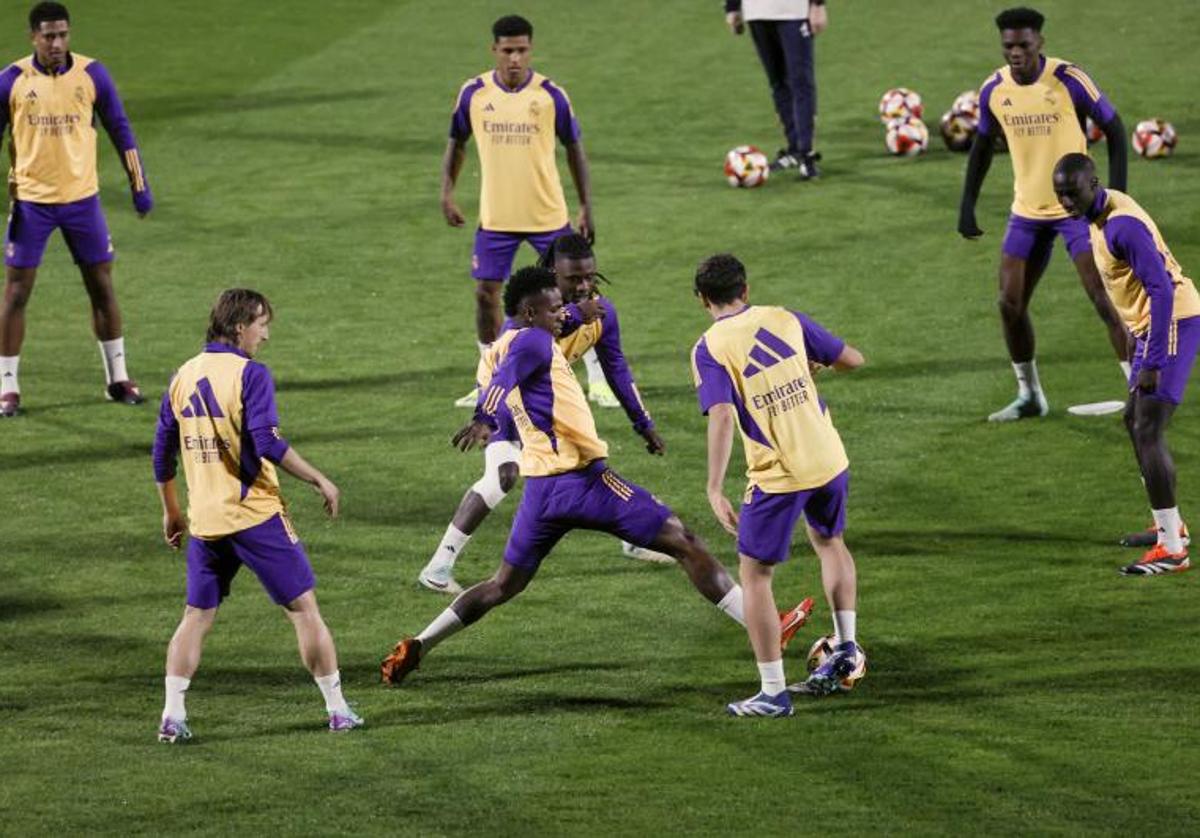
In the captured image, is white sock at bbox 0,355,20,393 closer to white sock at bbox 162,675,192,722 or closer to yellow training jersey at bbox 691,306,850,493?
white sock at bbox 162,675,192,722

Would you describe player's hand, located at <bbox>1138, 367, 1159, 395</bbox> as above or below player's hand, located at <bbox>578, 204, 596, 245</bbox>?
below

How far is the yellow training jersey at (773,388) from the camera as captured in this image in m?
9.81

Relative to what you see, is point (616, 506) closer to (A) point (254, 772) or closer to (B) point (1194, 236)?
(A) point (254, 772)

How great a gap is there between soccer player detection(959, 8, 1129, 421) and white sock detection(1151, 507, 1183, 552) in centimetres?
247

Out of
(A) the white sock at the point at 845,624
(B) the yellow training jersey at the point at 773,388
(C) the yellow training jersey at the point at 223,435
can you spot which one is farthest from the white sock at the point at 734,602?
(C) the yellow training jersey at the point at 223,435

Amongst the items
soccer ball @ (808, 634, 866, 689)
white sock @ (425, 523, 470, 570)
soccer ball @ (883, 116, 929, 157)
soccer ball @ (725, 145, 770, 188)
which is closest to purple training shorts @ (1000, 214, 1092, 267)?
white sock @ (425, 523, 470, 570)

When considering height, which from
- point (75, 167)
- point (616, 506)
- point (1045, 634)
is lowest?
point (1045, 634)

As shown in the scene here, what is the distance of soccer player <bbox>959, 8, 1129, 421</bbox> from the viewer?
560 inches

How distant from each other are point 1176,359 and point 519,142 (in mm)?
5222

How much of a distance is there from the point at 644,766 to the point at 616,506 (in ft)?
4.58

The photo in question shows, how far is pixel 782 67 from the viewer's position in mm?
20906

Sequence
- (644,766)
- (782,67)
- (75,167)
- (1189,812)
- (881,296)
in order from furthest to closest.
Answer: (782,67), (881,296), (75,167), (644,766), (1189,812)

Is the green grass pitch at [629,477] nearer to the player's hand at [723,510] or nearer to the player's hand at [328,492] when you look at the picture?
the player's hand at [723,510]

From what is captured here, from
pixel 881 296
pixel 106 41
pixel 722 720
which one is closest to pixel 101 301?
pixel 881 296
